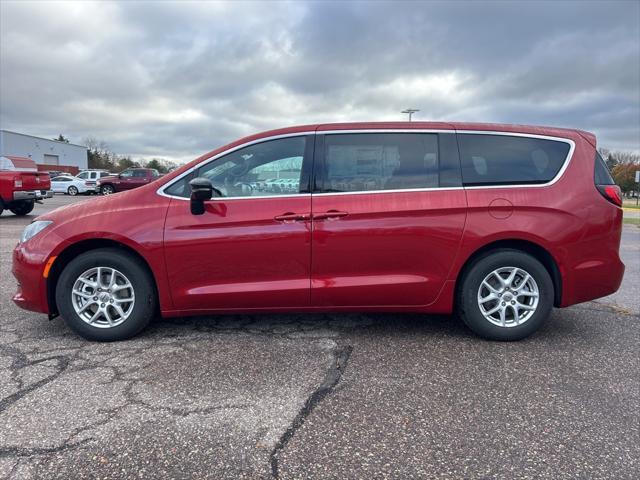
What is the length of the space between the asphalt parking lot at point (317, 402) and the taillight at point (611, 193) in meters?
1.18

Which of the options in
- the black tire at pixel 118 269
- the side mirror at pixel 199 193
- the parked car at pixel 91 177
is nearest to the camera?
the side mirror at pixel 199 193

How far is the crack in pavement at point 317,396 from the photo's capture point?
2.27m

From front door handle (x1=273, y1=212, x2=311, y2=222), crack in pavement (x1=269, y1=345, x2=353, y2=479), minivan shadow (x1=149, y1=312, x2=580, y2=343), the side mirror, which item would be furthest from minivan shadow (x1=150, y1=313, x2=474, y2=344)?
the side mirror

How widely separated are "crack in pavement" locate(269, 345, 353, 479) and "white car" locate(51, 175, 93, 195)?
3230 cm

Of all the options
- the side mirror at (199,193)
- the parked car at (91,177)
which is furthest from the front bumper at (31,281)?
the parked car at (91,177)

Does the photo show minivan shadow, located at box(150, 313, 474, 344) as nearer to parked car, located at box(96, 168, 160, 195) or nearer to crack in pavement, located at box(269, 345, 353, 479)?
crack in pavement, located at box(269, 345, 353, 479)

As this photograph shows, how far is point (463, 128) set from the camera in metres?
3.85

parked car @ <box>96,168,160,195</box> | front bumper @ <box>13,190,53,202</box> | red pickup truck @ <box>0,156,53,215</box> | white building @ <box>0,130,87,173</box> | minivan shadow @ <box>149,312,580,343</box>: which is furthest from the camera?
white building @ <box>0,130,87,173</box>

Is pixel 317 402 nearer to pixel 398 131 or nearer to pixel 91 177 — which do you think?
pixel 398 131

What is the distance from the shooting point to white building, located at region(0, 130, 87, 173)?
4947 centimetres

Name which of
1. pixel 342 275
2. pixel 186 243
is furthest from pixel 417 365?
pixel 186 243

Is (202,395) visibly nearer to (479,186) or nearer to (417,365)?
(417,365)

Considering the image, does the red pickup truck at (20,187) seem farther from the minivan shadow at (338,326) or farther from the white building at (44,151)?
the white building at (44,151)

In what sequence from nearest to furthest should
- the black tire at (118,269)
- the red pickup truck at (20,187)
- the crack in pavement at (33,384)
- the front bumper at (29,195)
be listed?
the crack in pavement at (33,384), the black tire at (118,269), the red pickup truck at (20,187), the front bumper at (29,195)
